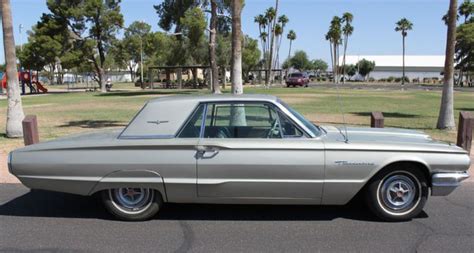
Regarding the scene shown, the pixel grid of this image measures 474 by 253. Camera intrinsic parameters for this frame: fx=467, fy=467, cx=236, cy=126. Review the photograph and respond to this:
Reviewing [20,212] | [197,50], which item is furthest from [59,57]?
[20,212]

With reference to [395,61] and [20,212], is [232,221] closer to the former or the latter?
[20,212]

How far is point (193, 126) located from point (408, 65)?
123 m

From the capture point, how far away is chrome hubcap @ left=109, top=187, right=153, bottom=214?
5242 millimetres

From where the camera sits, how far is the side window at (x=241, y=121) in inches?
206

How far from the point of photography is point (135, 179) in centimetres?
507

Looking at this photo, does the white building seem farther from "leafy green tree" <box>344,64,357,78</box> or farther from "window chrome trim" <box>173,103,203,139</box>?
"window chrome trim" <box>173,103,203,139</box>

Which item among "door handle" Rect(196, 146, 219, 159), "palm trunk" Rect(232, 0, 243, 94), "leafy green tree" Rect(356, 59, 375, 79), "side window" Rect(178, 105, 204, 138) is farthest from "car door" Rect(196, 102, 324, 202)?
"leafy green tree" Rect(356, 59, 375, 79)

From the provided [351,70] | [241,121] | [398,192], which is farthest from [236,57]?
[351,70]

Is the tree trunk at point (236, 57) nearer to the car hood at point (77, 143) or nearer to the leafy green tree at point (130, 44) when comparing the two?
the car hood at point (77, 143)

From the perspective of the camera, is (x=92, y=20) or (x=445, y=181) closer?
(x=445, y=181)

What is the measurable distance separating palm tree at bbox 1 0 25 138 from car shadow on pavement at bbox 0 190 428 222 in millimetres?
6491

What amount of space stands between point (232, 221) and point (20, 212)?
2648 millimetres

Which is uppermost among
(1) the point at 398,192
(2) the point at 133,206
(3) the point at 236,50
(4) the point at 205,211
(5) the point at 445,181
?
(3) the point at 236,50

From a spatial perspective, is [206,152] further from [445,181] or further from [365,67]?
[365,67]
